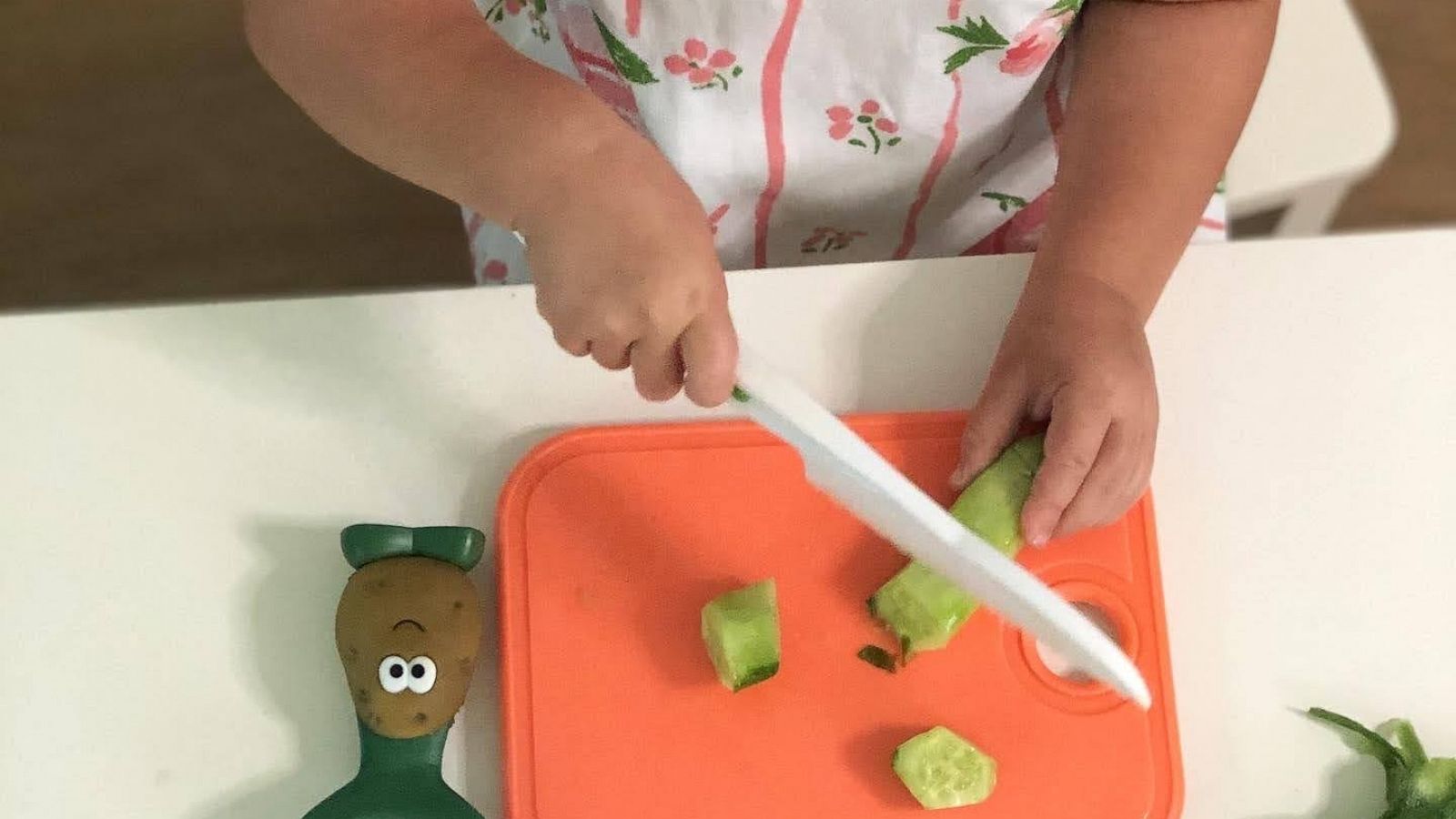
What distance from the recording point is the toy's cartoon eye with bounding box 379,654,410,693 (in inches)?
18.9

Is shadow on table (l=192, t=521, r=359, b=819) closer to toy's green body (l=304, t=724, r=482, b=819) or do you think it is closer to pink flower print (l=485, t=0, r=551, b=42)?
toy's green body (l=304, t=724, r=482, b=819)

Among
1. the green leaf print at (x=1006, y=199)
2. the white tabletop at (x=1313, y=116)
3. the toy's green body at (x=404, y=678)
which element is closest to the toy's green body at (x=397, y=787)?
the toy's green body at (x=404, y=678)

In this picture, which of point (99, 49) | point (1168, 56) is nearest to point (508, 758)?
point (1168, 56)

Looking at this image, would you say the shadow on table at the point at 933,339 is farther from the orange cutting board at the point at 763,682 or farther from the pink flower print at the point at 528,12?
the pink flower print at the point at 528,12

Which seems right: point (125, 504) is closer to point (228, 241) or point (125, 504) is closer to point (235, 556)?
point (235, 556)

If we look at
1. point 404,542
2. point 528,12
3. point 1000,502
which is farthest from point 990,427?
point 528,12

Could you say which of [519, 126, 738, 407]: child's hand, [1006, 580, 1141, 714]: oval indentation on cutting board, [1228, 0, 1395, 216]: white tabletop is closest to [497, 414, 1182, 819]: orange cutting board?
[1006, 580, 1141, 714]: oval indentation on cutting board

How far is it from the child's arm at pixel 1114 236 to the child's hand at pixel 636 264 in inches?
6.2

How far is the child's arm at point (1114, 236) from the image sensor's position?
54 centimetres

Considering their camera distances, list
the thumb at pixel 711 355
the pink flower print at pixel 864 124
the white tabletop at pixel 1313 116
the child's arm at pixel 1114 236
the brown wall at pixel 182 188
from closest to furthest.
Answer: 1. the thumb at pixel 711 355
2. the child's arm at pixel 1114 236
3. the pink flower print at pixel 864 124
4. the white tabletop at pixel 1313 116
5. the brown wall at pixel 182 188

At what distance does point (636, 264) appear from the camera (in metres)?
0.43

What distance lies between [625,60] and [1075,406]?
0.27m

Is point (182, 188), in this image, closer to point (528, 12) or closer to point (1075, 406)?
point (528, 12)

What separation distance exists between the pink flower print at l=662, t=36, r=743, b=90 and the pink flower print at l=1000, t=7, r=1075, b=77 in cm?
13
